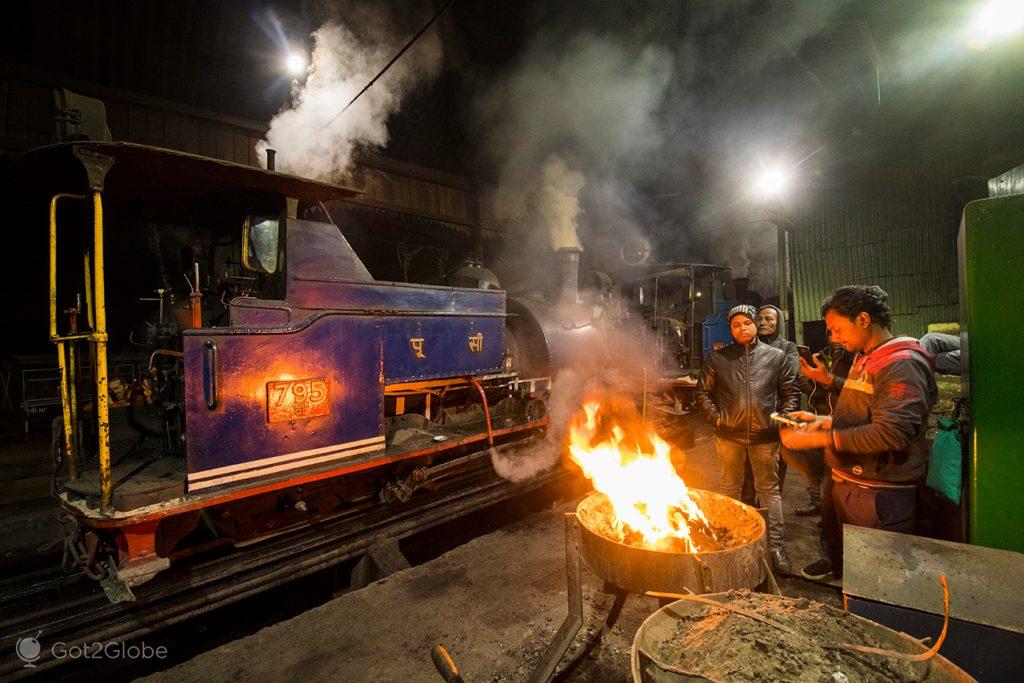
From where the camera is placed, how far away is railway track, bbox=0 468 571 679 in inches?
122

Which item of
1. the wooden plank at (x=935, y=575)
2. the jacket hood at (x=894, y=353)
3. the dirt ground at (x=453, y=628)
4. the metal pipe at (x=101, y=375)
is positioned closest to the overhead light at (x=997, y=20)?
the jacket hood at (x=894, y=353)

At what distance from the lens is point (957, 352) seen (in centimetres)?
471

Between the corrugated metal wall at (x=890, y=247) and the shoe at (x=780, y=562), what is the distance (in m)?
9.86

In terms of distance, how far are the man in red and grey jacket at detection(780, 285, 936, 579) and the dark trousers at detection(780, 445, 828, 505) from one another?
157 cm

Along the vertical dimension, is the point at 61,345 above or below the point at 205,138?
below

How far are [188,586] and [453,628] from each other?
225 centimetres

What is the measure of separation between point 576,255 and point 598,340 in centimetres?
178

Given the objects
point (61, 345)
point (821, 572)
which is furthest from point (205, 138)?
point (821, 572)

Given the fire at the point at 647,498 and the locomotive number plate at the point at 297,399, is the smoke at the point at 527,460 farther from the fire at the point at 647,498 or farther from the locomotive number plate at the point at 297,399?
the locomotive number plate at the point at 297,399

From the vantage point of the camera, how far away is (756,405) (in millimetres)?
3887

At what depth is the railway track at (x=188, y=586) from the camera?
310 centimetres

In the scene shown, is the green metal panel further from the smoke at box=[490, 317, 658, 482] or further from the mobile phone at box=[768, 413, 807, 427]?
the smoke at box=[490, 317, 658, 482]

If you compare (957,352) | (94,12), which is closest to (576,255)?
(957,352)

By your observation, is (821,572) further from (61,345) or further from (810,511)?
(61,345)
